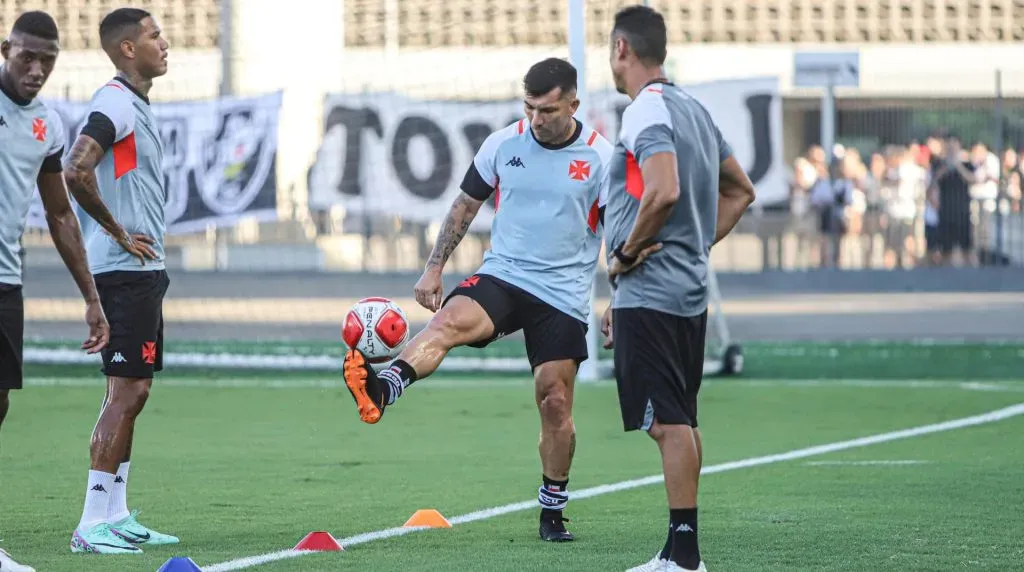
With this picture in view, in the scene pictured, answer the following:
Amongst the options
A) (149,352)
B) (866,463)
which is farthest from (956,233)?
(149,352)

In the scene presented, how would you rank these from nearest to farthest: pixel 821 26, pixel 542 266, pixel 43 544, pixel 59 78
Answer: pixel 43 544, pixel 542 266, pixel 59 78, pixel 821 26

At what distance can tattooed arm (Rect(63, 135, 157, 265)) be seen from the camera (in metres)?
7.04

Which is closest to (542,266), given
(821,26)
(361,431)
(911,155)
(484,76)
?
(361,431)

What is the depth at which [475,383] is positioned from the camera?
49.1ft

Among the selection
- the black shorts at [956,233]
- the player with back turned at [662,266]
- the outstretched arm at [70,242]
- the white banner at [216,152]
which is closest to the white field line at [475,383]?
the white banner at [216,152]

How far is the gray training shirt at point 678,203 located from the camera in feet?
20.6

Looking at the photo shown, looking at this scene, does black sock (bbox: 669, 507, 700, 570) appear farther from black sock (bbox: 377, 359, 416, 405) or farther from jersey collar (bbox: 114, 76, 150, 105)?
jersey collar (bbox: 114, 76, 150, 105)

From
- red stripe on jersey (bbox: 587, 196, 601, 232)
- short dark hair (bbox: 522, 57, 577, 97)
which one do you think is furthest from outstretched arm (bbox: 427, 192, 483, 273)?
short dark hair (bbox: 522, 57, 577, 97)

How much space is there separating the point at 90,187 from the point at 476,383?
8116mm

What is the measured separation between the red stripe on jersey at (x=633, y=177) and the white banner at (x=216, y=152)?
11998 mm

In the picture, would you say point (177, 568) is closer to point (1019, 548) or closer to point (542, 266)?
point (542, 266)

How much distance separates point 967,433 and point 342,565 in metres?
5.95

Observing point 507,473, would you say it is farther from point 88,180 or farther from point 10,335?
point 10,335

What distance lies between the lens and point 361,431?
11766mm
